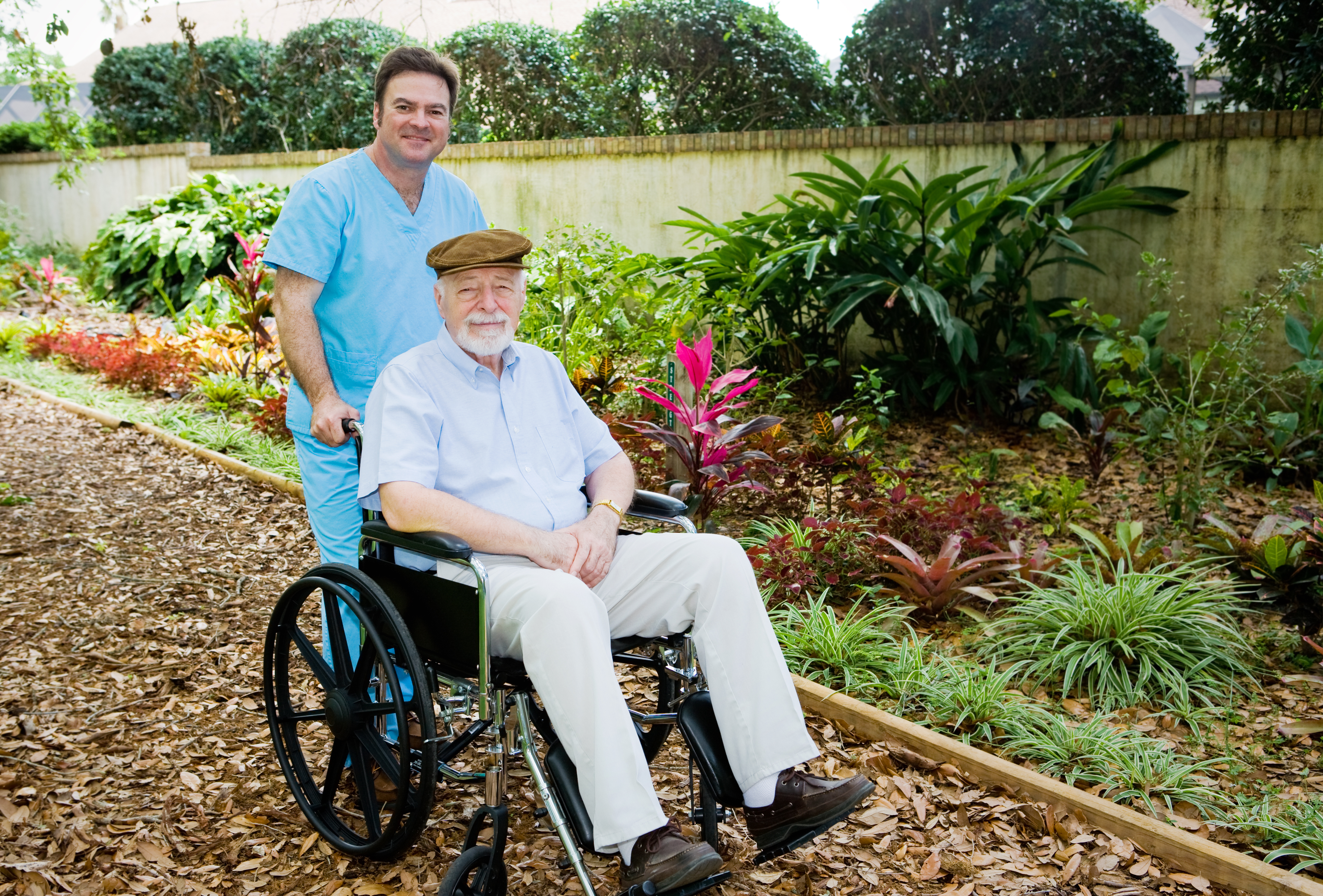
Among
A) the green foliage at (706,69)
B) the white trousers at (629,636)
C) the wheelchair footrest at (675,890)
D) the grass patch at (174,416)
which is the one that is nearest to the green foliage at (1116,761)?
the white trousers at (629,636)

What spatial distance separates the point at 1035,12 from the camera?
6.12m

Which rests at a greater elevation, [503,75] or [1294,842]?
[503,75]

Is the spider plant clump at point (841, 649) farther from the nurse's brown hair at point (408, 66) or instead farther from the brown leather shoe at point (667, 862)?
the nurse's brown hair at point (408, 66)

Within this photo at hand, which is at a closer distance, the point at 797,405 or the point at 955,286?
the point at 955,286

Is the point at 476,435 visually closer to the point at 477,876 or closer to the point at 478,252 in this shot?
the point at 478,252

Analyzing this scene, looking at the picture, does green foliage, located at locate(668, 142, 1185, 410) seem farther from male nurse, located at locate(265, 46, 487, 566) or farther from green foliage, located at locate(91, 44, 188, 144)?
green foliage, located at locate(91, 44, 188, 144)

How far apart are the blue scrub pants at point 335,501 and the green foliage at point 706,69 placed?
19.1 feet

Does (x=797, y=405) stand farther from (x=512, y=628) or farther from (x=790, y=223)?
(x=512, y=628)

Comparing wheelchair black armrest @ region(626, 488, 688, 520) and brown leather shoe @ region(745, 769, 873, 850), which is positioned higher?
wheelchair black armrest @ region(626, 488, 688, 520)

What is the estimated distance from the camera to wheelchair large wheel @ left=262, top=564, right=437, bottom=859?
1844 mm

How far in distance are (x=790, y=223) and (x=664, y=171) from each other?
173 centimetres

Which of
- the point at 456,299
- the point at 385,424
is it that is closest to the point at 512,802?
the point at 385,424

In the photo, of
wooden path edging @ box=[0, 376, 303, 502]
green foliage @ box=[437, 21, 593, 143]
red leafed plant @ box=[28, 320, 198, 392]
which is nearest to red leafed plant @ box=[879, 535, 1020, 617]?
wooden path edging @ box=[0, 376, 303, 502]

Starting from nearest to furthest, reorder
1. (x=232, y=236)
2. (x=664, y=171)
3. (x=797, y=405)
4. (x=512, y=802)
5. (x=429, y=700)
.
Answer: (x=429, y=700)
(x=512, y=802)
(x=797, y=405)
(x=664, y=171)
(x=232, y=236)
